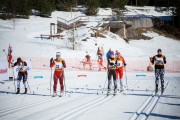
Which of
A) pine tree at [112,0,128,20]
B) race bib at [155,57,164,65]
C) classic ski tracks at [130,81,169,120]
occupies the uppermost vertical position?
pine tree at [112,0,128,20]

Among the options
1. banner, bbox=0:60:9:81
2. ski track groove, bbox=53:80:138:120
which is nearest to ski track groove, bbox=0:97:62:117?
ski track groove, bbox=53:80:138:120

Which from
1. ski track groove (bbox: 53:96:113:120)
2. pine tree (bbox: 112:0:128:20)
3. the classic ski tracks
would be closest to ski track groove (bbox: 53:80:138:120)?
ski track groove (bbox: 53:96:113:120)

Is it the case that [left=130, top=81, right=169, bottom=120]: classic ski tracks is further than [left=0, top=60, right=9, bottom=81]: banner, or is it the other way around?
[left=0, top=60, right=9, bottom=81]: banner

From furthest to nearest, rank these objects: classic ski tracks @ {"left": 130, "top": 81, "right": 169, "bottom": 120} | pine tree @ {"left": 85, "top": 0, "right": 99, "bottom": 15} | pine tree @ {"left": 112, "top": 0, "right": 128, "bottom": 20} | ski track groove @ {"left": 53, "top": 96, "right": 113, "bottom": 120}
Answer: pine tree @ {"left": 85, "top": 0, "right": 99, "bottom": 15}, pine tree @ {"left": 112, "top": 0, "right": 128, "bottom": 20}, classic ski tracks @ {"left": 130, "top": 81, "right": 169, "bottom": 120}, ski track groove @ {"left": 53, "top": 96, "right": 113, "bottom": 120}

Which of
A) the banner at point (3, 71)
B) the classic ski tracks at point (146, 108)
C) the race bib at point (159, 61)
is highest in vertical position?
the race bib at point (159, 61)

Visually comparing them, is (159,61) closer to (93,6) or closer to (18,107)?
(18,107)

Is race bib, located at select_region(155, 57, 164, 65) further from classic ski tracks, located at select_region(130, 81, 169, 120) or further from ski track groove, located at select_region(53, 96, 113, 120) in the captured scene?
ski track groove, located at select_region(53, 96, 113, 120)

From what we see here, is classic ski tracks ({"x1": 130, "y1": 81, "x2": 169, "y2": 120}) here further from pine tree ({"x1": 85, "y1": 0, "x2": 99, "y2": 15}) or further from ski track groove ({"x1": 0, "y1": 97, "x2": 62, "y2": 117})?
pine tree ({"x1": 85, "y1": 0, "x2": 99, "y2": 15})

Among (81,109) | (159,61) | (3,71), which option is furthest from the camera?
(3,71)

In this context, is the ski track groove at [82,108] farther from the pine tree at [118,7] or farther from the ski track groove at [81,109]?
the pine tree at [118,7]

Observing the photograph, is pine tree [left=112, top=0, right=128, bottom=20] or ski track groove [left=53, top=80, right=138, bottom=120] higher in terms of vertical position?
pine tree [left=112, top=0, right=128, bottom=20]

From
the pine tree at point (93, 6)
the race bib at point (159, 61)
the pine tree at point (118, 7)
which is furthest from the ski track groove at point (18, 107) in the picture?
the pine tree at point (93, 6)

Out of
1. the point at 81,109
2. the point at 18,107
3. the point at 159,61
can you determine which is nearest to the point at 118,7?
the point at 159,61

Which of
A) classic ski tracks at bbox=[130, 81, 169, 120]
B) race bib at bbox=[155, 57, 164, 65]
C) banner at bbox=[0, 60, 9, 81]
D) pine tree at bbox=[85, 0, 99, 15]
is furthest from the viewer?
pine tree at bbox=[85, 0, 99, 15]
